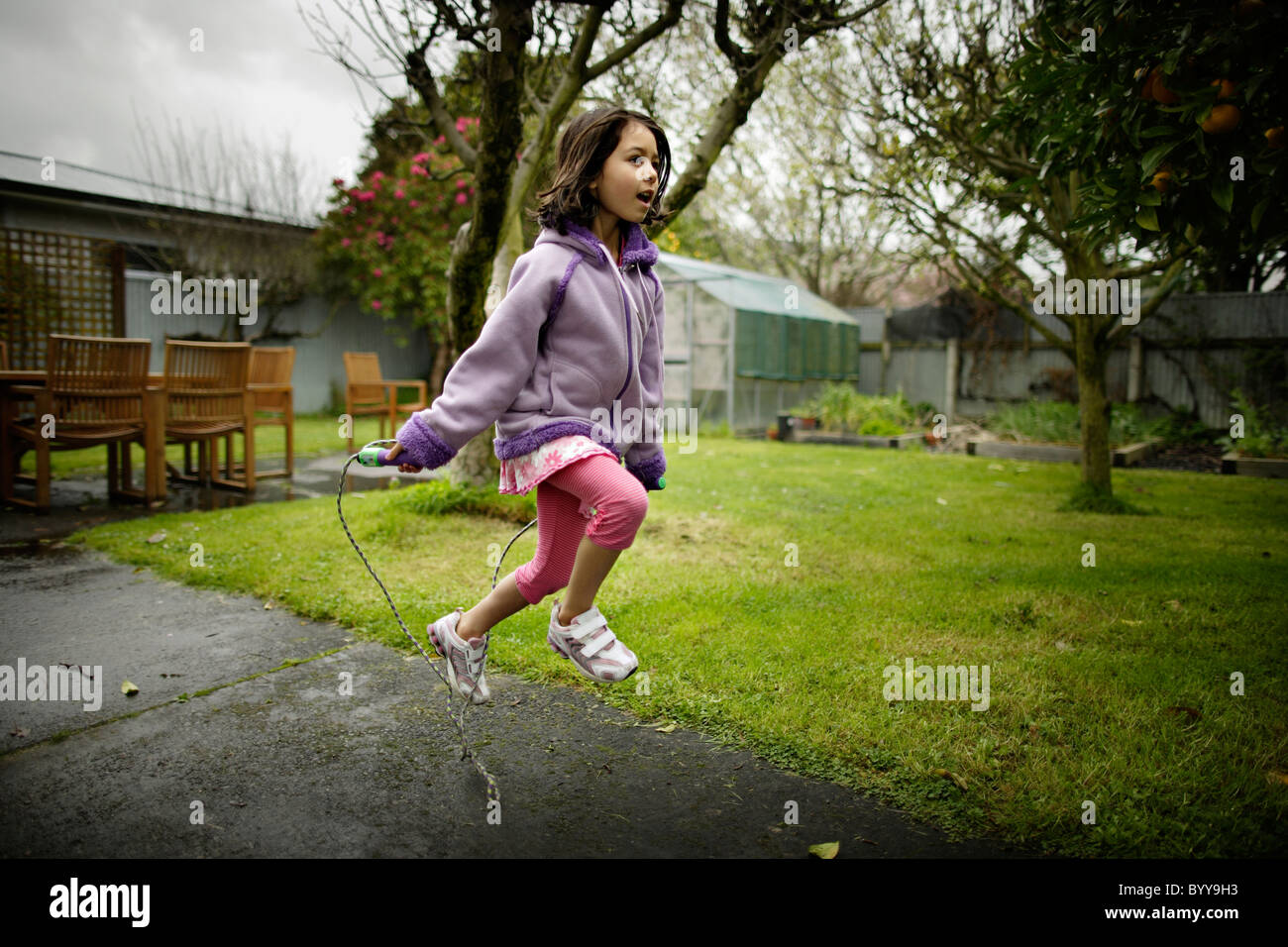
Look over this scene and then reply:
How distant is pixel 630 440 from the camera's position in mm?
2488

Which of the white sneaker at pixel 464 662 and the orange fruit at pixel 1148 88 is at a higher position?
the orange fruit at pixel 1148 88

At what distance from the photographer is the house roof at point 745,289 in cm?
1340

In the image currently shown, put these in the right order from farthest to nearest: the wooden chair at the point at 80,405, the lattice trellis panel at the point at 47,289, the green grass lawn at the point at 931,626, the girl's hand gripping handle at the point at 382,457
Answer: the lattice trellis panel at the point at 47,289 → the wooden chair at the point at 80,405 → the green grass lawn at the point at 931,626 → the girl's hand gripping handle at the point at 382,457

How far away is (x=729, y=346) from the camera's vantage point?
13180 millimetres

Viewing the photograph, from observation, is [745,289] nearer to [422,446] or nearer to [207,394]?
[207,394]

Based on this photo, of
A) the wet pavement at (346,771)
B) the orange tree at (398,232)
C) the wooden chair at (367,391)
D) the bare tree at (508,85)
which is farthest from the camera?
the orange tree at (398,232)

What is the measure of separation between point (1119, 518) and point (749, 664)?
181 inches

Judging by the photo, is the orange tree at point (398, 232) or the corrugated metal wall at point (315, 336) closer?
the corrugated metal wall at point (315, 336)

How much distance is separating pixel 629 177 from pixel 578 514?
1.00m

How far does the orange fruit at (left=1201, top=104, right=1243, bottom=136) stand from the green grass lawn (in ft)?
6.23

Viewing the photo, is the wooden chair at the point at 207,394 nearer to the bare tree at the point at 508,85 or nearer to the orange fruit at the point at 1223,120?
the bare tree at the point at 508,85

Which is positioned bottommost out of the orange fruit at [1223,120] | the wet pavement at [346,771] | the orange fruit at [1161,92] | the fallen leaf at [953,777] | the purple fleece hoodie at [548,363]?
the wet pavement at [346,771]

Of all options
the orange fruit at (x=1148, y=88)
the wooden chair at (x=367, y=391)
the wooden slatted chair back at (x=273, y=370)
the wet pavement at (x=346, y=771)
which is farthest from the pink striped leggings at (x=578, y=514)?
the wooden chair at (x=367, y=391)
